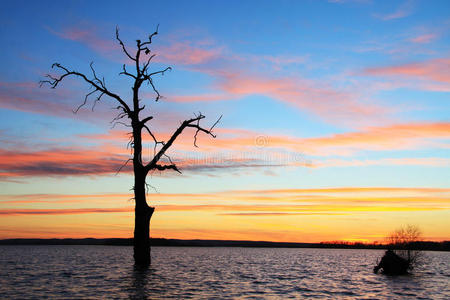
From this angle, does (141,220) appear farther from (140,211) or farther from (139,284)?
(139,284)

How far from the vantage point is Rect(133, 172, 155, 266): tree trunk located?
2825 cm

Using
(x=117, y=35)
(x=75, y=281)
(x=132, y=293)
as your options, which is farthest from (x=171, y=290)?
(x=117, y=35)

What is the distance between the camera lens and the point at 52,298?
2092cm

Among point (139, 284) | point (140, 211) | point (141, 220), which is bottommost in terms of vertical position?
point (139, 284)

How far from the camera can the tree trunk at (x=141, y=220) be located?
28250mm

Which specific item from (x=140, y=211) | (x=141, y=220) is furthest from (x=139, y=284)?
(x=140, y=211)

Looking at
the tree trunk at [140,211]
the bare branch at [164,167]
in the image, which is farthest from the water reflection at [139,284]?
the bare branch at [164,167]

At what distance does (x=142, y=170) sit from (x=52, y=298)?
1007 cm

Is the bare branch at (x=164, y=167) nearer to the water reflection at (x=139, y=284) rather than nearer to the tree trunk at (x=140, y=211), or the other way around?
the tree trunk at (x=140, y=211)

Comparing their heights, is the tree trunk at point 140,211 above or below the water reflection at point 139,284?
above

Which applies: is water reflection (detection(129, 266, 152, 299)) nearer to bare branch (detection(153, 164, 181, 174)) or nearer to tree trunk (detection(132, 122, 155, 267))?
tree trunk (detection(132, 122, 155, 267))

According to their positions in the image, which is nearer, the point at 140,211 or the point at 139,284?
the point at 139,284

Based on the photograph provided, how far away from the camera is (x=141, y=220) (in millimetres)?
28188

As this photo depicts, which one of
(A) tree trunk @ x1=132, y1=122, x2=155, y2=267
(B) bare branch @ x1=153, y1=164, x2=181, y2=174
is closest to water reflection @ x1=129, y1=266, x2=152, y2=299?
(A) tree trunk @ x1=132, y1=122, x2=155, y2=267
